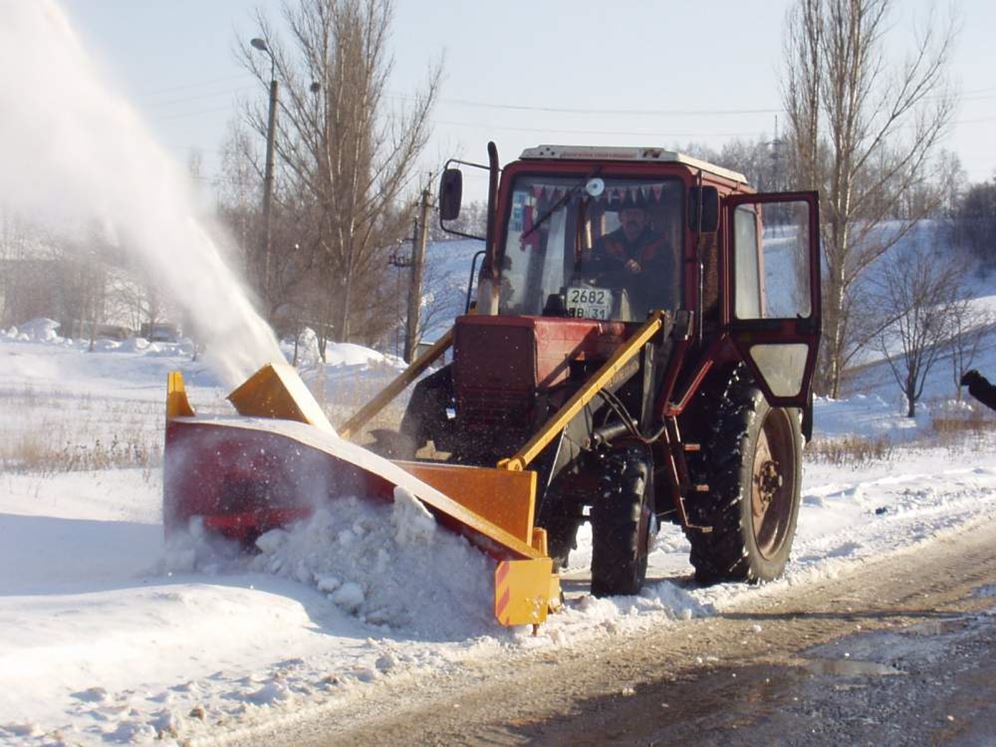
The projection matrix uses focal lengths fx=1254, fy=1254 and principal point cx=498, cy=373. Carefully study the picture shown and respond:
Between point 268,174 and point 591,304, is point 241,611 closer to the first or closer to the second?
point 591,304

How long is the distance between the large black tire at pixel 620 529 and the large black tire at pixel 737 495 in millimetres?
816

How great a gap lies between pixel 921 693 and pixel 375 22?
951 inches

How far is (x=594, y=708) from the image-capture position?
4672mm

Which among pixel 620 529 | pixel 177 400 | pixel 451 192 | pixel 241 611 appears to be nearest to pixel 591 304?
pixel 451 192

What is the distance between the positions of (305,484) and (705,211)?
256 centimetres

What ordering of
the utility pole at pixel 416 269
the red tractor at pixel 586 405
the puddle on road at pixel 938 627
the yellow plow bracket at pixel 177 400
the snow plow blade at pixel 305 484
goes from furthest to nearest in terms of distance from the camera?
1. the utility pole at pixel 416 269
2. the yellow plow bracket at pixel 177 400
3. the puddle on road at pixel 938 627
4. the red tractor at pixel 586 405
5. the snow plow blade at pixel 305 484

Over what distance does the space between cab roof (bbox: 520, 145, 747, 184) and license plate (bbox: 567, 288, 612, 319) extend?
2.60 ft

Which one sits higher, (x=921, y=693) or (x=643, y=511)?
(x=643, y=511)

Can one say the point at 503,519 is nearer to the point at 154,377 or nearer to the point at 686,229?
the point at 686,229

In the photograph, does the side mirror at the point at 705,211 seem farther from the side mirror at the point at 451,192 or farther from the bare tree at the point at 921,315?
the bare tree at the point at 921,315

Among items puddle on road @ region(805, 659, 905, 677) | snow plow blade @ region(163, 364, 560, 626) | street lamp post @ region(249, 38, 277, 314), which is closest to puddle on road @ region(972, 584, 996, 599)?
puddle on road @ region(805, 659, 905, 677)

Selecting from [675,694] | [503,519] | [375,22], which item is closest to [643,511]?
[503,519]

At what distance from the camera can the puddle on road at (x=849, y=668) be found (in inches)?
209

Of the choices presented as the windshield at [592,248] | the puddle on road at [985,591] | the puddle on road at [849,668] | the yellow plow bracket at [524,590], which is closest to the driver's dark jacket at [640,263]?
the windshield at [592,248]
